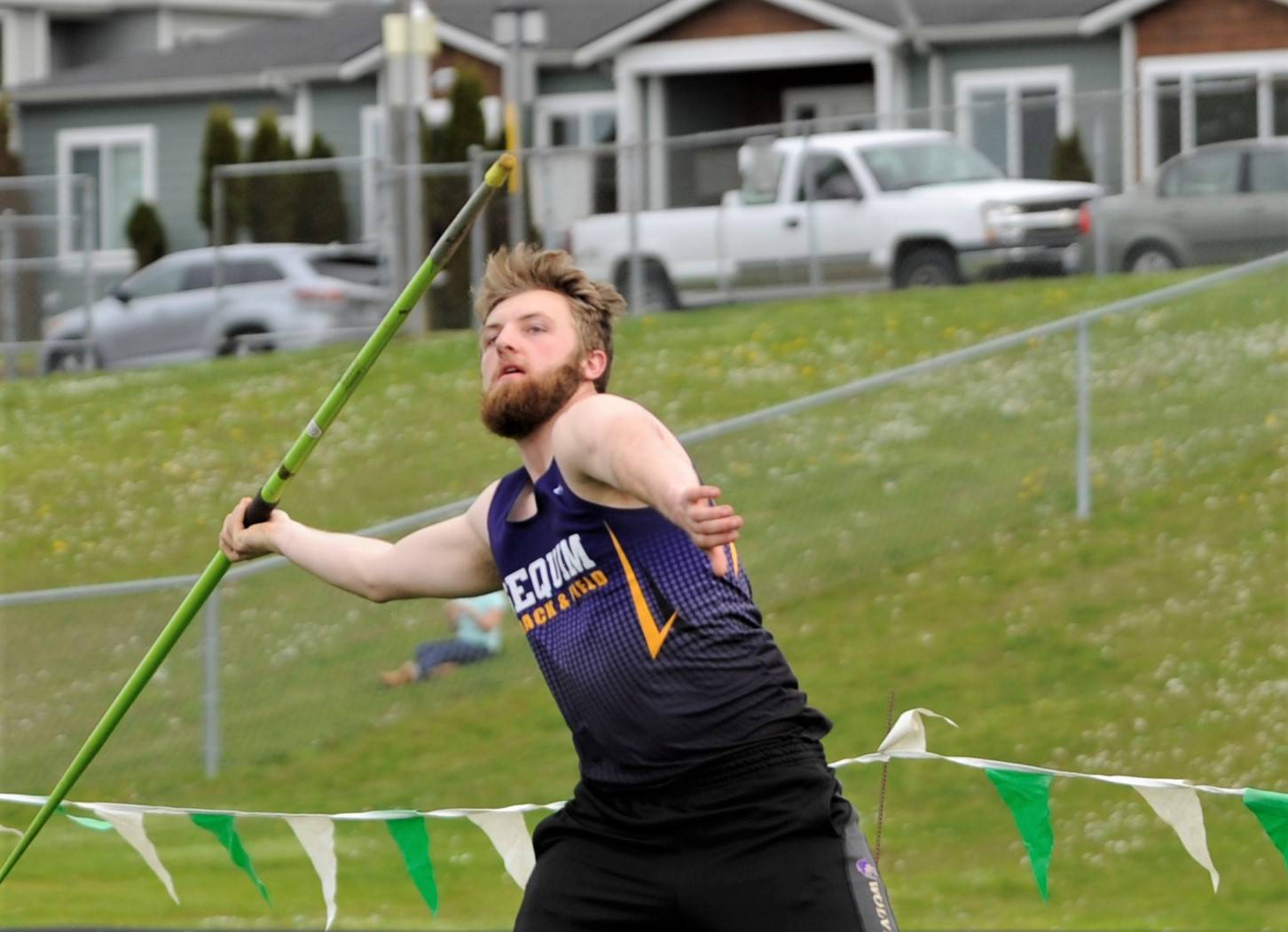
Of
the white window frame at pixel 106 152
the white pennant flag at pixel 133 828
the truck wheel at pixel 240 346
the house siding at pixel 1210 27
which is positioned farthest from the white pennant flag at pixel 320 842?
the white window frame at pixel 106 152

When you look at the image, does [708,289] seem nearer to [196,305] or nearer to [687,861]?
[196,305]

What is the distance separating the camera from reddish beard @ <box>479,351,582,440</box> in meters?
4.30

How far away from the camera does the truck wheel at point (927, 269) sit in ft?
67.2

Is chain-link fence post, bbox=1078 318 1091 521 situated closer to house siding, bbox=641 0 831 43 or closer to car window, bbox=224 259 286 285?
car window, bbox=224 259 286 285

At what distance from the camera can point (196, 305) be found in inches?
926

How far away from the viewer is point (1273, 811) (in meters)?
5.00

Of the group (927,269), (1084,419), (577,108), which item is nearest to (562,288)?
(1084,419)

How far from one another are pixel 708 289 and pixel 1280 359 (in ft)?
28.4

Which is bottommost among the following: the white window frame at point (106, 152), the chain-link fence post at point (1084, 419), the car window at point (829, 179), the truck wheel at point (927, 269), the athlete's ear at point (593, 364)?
the chain-link fence post at point (1084, 419)

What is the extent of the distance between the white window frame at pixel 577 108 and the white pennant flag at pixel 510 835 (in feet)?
97.1

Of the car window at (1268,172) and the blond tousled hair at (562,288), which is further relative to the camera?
the car window at (1268,172)

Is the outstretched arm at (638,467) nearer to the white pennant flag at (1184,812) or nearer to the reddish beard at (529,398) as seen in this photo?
the reddish beard at (529,398)

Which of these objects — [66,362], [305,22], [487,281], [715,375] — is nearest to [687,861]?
[487,281]

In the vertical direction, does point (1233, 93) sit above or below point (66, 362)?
above
